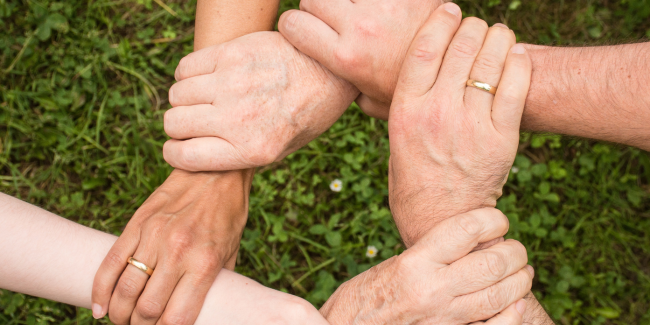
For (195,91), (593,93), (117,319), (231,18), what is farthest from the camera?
(231,18)

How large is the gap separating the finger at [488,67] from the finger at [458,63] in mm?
25

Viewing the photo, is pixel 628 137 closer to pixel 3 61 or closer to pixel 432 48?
pixel 432 48

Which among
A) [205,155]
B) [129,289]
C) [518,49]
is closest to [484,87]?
[518,49]

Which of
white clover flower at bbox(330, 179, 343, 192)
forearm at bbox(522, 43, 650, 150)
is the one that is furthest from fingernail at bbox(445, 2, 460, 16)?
white clover flower at bbox(330, 179, 343, 192)

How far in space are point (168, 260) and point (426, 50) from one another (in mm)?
1358

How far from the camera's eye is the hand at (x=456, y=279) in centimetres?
160

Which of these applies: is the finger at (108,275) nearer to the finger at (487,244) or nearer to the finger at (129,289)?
the finger at (129,289)

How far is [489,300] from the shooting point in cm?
160

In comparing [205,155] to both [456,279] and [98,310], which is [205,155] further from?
[456,279]

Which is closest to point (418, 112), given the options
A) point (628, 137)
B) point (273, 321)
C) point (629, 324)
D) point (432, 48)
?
point (432, 48)

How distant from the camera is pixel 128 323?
6.04ft

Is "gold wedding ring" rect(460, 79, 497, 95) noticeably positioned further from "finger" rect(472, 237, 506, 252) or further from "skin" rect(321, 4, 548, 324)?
"finger" rect(472, 237, 506, 252)

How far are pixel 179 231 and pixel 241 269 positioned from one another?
1.07 m

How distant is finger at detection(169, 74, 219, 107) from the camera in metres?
1.99
